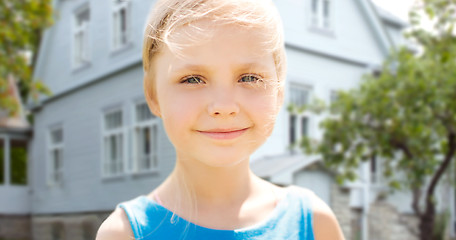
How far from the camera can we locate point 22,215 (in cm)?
1249

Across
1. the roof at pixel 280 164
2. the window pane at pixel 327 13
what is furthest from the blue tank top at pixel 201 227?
the window pane at pixel 327 13

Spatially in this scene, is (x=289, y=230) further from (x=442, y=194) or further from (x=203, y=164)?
(x=442, y=194)

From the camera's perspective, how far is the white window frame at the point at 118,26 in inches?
343

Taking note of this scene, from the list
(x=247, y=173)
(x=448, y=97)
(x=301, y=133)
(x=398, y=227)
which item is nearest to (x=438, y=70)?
(x=448, y=97)

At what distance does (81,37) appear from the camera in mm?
10641

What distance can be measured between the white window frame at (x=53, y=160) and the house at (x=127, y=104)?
2cm

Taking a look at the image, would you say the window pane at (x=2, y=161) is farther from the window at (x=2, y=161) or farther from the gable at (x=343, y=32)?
the gable at (x=343, y=32)

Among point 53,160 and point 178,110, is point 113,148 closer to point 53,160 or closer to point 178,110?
point 53,160

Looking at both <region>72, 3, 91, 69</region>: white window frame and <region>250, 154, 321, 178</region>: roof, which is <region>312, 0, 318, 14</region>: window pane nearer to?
<region>250, 154, 321, 178</region>: roof

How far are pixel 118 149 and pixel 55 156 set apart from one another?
10.3 feet

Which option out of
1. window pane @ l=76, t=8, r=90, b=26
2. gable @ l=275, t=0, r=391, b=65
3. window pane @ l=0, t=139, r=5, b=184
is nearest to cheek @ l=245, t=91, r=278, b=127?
gable @ l=275, t=0, r=391, b=65

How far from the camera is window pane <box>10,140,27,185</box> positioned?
13.5 m

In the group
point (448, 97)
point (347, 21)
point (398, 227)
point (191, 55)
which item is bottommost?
point (398, 227)

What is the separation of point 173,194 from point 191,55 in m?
0.27
